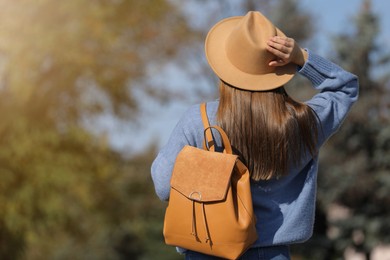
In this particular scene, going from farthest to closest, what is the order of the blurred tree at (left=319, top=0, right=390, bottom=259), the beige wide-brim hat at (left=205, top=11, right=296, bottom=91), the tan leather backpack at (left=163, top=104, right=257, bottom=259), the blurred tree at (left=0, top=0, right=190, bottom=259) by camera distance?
the blurred tree at (left=319, top=0, right=390, bottom=259)
the blurred tree at (left=0, top=0, right=190, bottom=259)
the beige wide-brim hat at (left=205, top=11, right=296, bottom=91)
the tan leather backpack at (left=163, top=104, right=257, bottom=259)

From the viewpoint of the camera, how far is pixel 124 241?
19703 millimetres

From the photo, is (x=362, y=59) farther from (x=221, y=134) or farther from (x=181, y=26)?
(x=221, y=134)

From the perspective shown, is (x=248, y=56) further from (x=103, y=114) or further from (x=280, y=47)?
(x=103, y=114)

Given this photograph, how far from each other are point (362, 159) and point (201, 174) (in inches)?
533

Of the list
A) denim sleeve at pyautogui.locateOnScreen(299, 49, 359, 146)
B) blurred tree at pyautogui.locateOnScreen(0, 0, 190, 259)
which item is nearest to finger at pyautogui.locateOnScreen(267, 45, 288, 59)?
denim sleeve at pyautogui.locateOnScreen(299, 49, 359, 146)

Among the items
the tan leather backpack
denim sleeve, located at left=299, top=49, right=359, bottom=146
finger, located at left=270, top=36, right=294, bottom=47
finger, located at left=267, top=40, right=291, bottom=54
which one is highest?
finger, located at left=270, top=36, right=294, bottom=47

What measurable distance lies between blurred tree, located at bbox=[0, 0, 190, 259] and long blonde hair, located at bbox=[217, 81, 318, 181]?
1034 cm

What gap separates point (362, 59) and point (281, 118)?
13.7 metres

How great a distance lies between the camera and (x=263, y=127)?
1998 millimetres

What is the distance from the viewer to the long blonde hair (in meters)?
2.00

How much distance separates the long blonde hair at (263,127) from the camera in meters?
2.00

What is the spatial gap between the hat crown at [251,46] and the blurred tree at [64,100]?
33.4 feet

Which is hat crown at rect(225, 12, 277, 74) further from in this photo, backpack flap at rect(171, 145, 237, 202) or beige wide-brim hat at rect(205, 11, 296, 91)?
backpack flap at rect(171, 145, 237, 202)

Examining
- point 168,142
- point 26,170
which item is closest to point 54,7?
point 26,170
